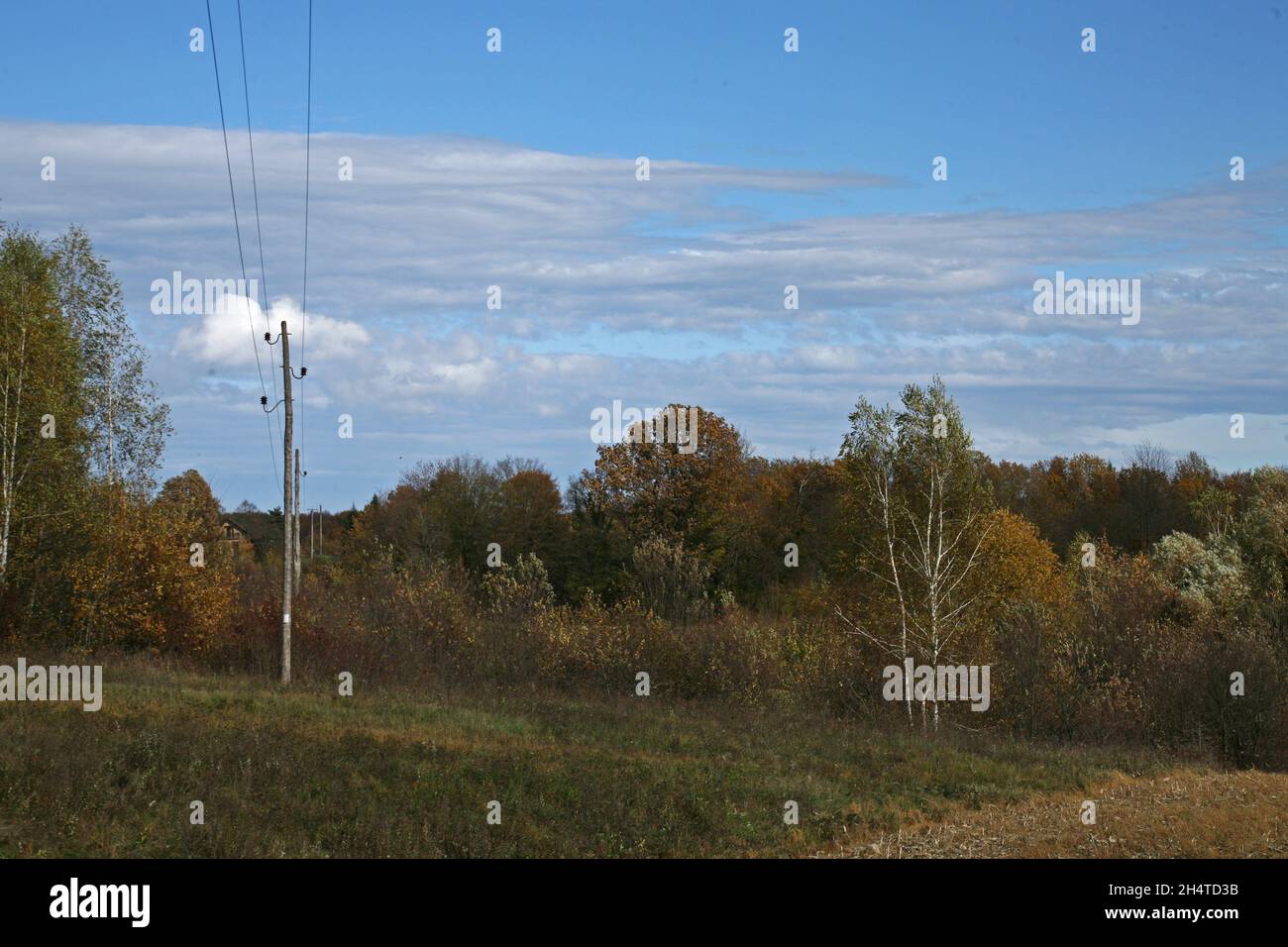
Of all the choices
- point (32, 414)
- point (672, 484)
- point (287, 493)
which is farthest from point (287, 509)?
point (672, 484)

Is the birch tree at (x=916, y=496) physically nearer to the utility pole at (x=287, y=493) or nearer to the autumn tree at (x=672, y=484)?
the utility pole at (x=287, y=493)

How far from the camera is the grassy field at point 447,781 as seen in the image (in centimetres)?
1587

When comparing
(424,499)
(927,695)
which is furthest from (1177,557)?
(424,499)

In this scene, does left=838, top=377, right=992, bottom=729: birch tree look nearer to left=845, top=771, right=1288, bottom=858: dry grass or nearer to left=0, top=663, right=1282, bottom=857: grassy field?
left=0, top=663, right=1282, bottom=857: grassy field

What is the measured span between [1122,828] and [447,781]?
10.5m

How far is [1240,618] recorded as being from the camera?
133 ft

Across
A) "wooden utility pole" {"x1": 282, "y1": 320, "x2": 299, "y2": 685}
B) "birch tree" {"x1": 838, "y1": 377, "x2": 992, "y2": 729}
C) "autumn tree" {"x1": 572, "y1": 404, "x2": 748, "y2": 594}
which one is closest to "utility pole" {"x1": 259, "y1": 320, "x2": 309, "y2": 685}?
"wooden utility pole" {"x1": 282, "y1": 320, "x2": 299, "y2": 685}

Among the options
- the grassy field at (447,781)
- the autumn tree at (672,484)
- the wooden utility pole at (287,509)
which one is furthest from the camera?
the autumn tree at (672,484)

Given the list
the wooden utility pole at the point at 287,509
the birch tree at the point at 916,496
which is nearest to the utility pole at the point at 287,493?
the wooden utility pole at the point at 287,509

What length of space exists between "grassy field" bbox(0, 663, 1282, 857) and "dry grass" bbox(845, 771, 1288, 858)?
0.44 metres

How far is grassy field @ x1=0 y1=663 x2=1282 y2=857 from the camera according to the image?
15867mm

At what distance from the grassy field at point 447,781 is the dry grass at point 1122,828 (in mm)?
440
